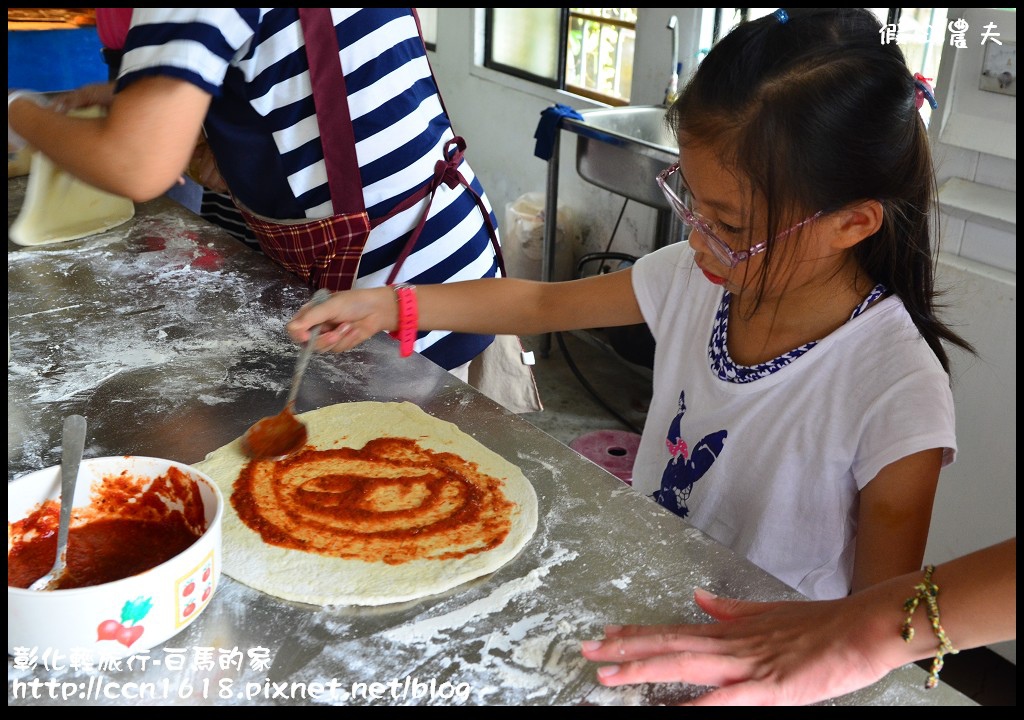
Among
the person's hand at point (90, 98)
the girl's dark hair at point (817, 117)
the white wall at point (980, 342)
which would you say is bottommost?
the white wall at point (980, 342)

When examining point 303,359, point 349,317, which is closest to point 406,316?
point 349,317

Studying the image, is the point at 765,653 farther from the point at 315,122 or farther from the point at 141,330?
the point at 141,330

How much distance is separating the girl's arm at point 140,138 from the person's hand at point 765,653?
0.91 meters

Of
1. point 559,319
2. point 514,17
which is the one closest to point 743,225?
point 559,319

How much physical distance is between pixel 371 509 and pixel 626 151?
6.37 ft

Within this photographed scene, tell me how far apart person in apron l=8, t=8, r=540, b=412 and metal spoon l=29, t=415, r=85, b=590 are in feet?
1.54

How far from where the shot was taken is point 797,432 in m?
1.29

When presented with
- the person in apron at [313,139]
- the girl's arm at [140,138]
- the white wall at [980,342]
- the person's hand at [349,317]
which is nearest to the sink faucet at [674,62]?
the white wall at [980,342]

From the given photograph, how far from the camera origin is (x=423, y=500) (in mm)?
1157

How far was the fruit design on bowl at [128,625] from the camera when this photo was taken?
2.72 ft

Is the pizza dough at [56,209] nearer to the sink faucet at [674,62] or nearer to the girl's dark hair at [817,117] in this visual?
the girl's dark hair at [817,117]

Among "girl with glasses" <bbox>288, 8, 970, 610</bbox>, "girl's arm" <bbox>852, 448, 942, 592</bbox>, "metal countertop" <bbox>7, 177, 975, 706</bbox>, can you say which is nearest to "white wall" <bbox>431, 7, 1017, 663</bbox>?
"girl with glasses" <bbox>288, 8, 970, 610</bbox>

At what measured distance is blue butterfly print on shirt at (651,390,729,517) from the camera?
138cm

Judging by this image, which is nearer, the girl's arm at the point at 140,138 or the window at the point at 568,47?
the girl's arm at the point at 140,138
